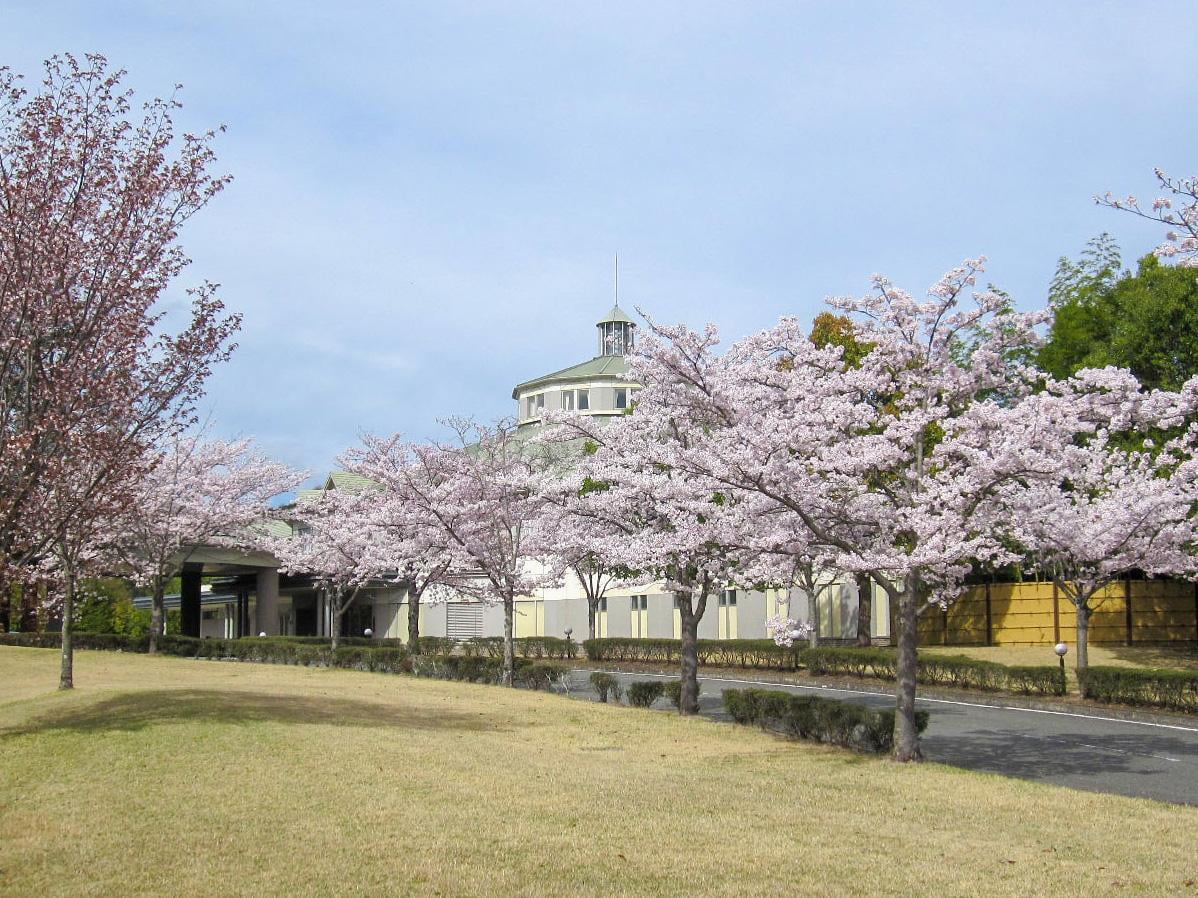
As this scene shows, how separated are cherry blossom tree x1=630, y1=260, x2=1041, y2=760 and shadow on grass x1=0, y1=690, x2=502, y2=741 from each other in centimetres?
618

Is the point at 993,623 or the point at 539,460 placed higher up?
the point at 539,460

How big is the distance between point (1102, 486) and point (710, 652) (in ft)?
44.8

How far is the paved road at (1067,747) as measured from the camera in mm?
14781

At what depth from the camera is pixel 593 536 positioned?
22.6 m

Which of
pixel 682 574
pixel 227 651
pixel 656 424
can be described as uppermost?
pixel 656 424

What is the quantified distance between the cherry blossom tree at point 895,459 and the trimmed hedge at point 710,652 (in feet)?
49.0

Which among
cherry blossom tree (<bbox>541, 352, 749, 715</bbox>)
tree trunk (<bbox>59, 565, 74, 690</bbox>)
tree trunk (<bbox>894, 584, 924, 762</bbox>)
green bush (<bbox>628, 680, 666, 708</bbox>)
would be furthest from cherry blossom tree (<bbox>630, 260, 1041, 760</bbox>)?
tree trunk (<bbox>59, 565, 74, 690</bbox>)

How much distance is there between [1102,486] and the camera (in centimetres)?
2478

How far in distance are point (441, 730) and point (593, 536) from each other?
6078 mm

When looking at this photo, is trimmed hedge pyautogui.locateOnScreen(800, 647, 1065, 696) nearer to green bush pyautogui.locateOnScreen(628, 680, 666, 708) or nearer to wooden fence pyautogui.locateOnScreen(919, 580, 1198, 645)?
green bush pyautogui.locateOnScreen(628, 680, 666, 708)

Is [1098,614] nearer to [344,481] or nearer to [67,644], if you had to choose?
[67,644]

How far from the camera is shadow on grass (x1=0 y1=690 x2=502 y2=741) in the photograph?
1636cm

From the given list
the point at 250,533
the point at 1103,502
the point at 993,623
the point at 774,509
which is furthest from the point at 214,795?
the point at 250,533

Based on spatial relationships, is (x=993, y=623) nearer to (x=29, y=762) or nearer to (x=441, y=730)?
(x=441, y=730)
